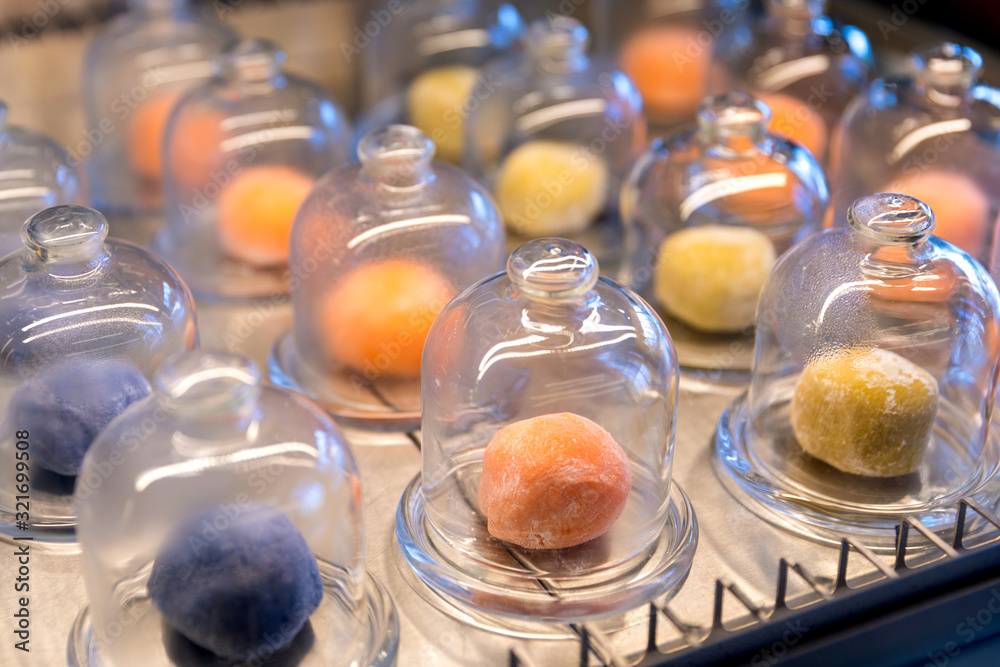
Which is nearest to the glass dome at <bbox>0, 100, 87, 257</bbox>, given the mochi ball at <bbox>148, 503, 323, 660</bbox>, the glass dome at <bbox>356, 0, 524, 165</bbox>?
the glass dome at <bbox>356, 0, 524, 165</bbox>

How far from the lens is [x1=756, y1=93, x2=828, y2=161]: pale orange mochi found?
62.1 inches

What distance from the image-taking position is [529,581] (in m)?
0.89

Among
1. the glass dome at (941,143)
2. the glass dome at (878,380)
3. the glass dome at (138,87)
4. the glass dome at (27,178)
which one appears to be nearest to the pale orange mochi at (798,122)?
the glass dome at (941,143)

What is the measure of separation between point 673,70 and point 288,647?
1.28 meters

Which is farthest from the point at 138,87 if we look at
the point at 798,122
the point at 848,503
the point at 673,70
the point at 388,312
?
the point at 848,503

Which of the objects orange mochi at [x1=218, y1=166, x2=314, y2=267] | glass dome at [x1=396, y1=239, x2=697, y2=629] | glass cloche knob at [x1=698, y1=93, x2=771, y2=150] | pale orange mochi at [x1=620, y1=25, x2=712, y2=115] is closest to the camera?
glass dome at [x1=396, y1=239, x2=697, y2=629]

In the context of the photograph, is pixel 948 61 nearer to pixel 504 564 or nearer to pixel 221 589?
pixel 504 564

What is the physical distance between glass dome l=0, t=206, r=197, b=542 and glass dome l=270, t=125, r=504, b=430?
7.8 inches

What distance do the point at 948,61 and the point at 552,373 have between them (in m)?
0.72

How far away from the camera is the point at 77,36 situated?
1.81 metres

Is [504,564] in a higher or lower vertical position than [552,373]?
lower

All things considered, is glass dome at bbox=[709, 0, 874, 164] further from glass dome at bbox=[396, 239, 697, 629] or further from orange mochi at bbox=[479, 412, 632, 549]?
orange mochi at bbox=[479, 412, 632, 549]

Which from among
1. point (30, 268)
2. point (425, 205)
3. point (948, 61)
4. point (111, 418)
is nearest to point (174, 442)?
point (111, 418)

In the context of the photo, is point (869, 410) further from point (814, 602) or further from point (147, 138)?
point (147, 138)
